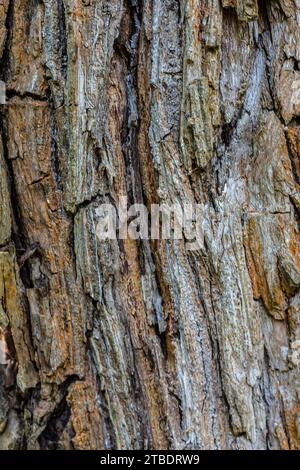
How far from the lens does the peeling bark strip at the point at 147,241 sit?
1747mm

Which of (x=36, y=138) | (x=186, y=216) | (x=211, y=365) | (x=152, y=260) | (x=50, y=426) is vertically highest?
(x=36, y=138)

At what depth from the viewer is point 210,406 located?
175 cm

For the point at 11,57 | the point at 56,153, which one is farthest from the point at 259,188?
the point at 11,57

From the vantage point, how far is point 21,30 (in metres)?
1.90

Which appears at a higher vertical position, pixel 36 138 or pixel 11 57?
pixel 11 57

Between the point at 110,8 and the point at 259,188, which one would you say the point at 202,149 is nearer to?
the point at 259,188

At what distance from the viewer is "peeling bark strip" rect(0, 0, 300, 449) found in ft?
5.73

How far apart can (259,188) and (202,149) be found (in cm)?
27

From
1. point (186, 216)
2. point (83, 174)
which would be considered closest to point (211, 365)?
point (186, 216)

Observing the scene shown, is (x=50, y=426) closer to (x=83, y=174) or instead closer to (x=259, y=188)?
(x=83, y=174)

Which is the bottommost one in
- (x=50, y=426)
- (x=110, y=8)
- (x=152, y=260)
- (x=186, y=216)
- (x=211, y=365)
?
(x=50, y=426)

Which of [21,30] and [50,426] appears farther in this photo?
[21,30]

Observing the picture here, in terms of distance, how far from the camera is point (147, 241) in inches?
72.9

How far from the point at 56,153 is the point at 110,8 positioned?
1.97ft
